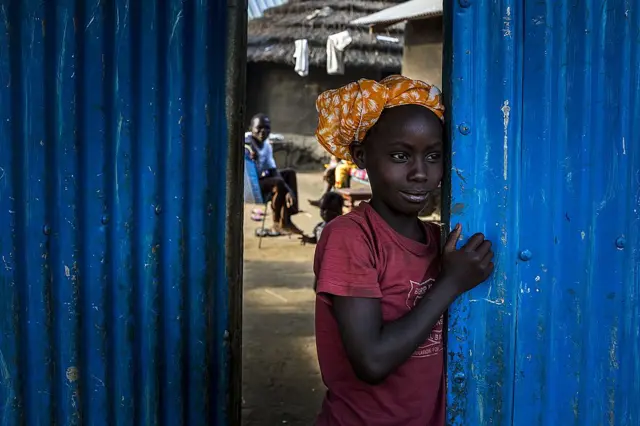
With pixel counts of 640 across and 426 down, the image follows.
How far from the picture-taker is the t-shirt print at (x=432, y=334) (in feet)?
5.49

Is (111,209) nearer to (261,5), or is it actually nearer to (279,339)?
(279,339)

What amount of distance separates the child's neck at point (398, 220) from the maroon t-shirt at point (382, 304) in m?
0.03

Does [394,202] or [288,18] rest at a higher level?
[288,18]

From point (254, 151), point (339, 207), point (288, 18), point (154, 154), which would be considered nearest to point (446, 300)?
point (154, 154)

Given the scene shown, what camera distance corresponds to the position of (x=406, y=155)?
165cm

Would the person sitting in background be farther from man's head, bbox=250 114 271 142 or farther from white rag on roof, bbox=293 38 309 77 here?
white rag on roof, bbox=293 38 309 77

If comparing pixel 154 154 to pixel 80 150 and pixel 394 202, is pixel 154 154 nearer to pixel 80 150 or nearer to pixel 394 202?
pixel 80 150

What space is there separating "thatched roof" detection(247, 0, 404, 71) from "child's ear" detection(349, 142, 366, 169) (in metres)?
13.6

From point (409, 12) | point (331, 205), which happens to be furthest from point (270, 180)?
point (409, 12)

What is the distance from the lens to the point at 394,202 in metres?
1.67

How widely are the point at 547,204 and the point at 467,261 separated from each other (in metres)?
0.32

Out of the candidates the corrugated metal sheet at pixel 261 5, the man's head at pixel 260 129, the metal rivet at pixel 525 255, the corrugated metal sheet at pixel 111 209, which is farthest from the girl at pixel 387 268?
the corrugated metal sheet at pixel 261 5

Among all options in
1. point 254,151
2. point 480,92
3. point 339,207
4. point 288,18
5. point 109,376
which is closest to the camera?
point 480,92

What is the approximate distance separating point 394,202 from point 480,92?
35 centimetres
